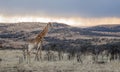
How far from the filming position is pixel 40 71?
2738 centimetres

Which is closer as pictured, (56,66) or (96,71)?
(96,71)

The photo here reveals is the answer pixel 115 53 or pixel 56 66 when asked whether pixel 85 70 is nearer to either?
pixel 56 66

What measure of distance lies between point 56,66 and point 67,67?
95 cm

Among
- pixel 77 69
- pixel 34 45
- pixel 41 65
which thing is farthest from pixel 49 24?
pixel 77 69

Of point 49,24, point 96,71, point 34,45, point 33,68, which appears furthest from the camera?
point 49,24

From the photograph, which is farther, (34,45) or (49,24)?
(49,24)

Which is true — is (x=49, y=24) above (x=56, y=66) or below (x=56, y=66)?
above

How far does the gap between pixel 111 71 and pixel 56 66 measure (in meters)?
4.71

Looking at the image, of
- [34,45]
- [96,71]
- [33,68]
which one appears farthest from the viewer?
[34,45]

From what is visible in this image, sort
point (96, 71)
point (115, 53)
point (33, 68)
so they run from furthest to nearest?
point (115, 53) → point (33, 68) → point (96, 71)

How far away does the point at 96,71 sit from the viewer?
27047 millimetres

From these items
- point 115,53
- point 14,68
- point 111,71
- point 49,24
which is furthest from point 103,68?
point 115,53

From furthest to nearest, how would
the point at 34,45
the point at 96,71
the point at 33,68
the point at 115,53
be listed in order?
the point at 115,53
the point at 34,45
the point at 33,68
the point at 96,71

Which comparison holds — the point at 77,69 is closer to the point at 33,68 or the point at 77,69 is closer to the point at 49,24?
the point at 33,68
